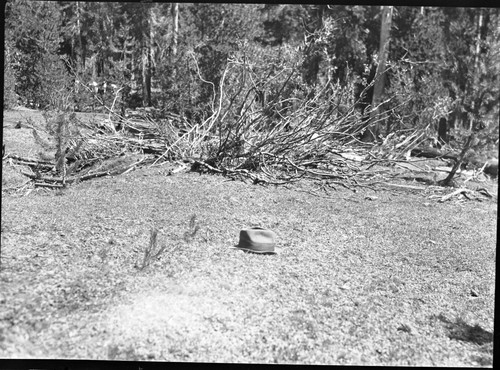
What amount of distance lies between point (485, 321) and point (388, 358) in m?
0.73

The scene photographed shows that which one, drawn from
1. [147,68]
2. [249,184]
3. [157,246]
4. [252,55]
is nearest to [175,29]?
[147,68]

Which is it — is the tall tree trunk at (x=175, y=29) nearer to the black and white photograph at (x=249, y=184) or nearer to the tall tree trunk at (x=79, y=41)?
the black and white photograph at (x=249, y=184)

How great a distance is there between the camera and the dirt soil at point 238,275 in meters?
3.47

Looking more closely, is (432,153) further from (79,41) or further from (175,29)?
(79,41)

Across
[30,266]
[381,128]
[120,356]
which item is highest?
[381,128]

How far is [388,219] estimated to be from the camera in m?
4.30

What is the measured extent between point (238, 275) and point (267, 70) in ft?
6.28

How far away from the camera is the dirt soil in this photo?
3.47 meters

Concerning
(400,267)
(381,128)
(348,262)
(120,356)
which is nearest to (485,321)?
(400,267)

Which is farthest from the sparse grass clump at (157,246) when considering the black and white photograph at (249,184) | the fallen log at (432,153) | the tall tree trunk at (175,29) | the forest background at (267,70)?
the fallen log at (432,153)

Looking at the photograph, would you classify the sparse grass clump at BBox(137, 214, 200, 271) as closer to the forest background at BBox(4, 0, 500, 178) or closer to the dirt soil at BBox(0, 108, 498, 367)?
the dirt soil at BBox(0, 108, 498, 367)

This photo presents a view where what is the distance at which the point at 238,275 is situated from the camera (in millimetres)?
3795

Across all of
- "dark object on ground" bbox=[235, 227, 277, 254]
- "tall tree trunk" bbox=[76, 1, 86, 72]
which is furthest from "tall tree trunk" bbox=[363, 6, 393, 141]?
"tall tree trunk" bbox=[76, 1, 86, 72]

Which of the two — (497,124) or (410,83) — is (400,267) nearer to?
(497,124)
